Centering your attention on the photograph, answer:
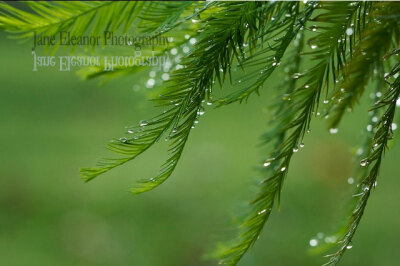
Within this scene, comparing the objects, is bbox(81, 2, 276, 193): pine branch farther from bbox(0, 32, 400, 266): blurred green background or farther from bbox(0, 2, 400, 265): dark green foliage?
bbox(0, 32, 400, 266): blurred green background

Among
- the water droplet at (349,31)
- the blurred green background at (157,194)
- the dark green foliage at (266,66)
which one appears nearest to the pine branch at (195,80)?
the dark green foliage at (266,66)

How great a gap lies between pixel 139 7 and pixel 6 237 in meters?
1.97

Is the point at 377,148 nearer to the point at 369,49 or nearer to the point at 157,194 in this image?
the point at 369,49

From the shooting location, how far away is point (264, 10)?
2.13ft

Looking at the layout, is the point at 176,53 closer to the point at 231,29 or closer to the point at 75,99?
the point at 231,29

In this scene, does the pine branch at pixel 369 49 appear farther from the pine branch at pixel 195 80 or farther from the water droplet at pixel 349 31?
the pine branch at pixel 195 80

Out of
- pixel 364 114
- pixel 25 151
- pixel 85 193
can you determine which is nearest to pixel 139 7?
pixel 85 193

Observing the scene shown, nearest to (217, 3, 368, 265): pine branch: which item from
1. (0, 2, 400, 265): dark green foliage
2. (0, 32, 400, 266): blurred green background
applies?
(0, 2, 400, 265): dark green foliage

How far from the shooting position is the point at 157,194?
281cm

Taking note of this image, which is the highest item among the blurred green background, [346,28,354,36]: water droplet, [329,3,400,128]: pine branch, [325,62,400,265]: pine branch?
the blurred green background

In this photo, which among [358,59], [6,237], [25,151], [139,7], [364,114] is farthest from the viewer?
[364,114]

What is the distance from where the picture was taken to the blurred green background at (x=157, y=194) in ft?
7.83

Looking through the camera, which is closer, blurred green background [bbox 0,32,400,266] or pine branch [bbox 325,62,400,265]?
pine branch [bbox 325,62,400,265]

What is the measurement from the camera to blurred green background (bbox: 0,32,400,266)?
2387 mm
